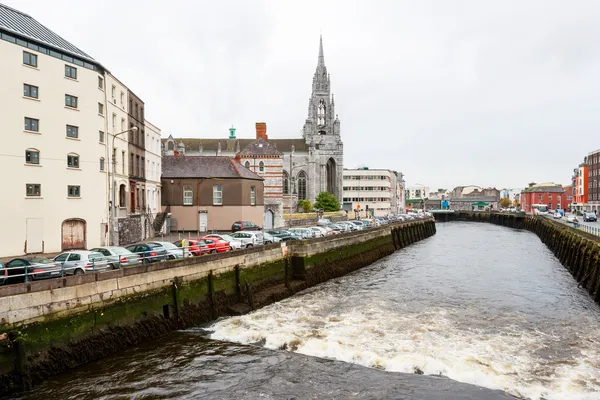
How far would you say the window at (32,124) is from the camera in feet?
93.5

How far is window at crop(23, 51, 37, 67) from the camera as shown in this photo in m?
28.2

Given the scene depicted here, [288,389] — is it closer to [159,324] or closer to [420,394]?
[420,394]

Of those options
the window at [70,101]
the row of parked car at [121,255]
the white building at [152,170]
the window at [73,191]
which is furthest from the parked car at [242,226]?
A: the window at [70,101]

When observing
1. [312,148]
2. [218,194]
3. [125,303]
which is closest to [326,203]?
[312,148]

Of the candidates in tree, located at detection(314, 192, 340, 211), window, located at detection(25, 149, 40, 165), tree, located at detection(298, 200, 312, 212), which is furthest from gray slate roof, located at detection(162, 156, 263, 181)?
tree, located at detection(314, 192, 340, 211)

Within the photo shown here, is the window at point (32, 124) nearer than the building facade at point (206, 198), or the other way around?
the window at point (32, 124)

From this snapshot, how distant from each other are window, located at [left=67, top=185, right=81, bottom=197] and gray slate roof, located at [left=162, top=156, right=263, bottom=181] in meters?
18.4

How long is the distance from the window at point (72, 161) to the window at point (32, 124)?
8.93 ft

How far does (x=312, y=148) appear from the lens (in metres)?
109

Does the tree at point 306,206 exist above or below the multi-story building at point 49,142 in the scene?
below

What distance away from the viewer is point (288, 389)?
1431 cm

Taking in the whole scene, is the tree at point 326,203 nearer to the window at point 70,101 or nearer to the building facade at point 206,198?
the building facade at point 206,198

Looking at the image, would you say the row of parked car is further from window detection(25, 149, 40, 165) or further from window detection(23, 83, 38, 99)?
window detection(23, 83, 38, 99)

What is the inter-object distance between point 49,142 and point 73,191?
11.8ft
